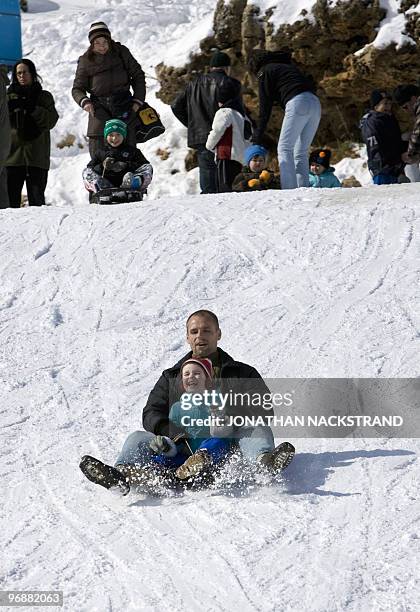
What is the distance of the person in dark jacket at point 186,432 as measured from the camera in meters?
4.11

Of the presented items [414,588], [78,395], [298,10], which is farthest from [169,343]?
[298,10]

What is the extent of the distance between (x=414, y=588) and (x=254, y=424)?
1289 mm

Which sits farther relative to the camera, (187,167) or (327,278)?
Answer: (187,167)

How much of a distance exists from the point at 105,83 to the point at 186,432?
16.7 ft

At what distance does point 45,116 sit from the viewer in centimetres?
881

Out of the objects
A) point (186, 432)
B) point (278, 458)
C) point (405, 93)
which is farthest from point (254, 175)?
point (278, 458)

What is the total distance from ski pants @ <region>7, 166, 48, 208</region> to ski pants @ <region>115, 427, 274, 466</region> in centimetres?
502

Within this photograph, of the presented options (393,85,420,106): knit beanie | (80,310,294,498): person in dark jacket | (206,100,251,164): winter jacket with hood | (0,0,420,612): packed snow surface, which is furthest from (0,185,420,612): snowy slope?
(393,85,420,106): knit beanie

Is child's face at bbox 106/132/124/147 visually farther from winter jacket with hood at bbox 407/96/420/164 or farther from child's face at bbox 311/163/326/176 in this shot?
winter jacket with hood at bbox 407/96/420/164

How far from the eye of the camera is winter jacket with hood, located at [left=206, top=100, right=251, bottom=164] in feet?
28.3

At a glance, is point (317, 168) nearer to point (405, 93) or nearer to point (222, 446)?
point (405, 93)

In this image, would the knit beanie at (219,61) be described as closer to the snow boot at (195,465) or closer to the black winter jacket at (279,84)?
the black winter jacket at (279,84)

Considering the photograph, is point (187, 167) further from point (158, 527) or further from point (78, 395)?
point (158, 527)

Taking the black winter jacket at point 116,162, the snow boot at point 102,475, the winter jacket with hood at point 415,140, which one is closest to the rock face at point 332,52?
the winter jacket with hood at point 415,140
